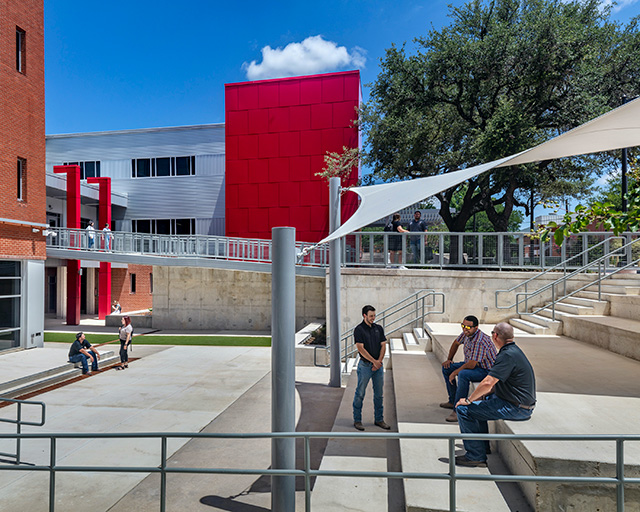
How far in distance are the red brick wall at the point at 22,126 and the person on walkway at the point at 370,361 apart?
14.8 metres

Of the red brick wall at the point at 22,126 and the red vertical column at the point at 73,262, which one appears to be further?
the red vertical column at the point at 73,262

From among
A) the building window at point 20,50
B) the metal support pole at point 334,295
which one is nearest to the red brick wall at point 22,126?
the building window at point 20,50

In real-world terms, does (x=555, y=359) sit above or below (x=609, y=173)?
below

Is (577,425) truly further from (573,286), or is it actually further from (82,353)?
(82,353)

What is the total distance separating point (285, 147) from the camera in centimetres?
2567

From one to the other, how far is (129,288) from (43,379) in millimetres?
17992

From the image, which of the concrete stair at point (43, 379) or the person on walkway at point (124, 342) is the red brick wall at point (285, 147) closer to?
the person on walkway at point (124, 342)

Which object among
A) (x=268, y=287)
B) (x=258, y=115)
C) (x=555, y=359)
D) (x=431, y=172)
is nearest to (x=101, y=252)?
(x=268, y=287)

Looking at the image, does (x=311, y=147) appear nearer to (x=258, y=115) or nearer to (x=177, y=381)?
(x=258, y=115)

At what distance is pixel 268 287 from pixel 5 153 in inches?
487

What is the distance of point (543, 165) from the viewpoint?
18.4 m

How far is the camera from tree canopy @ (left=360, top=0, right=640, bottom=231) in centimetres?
1742

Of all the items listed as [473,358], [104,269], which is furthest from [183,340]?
[473,358]

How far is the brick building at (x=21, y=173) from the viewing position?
49.5 feet
